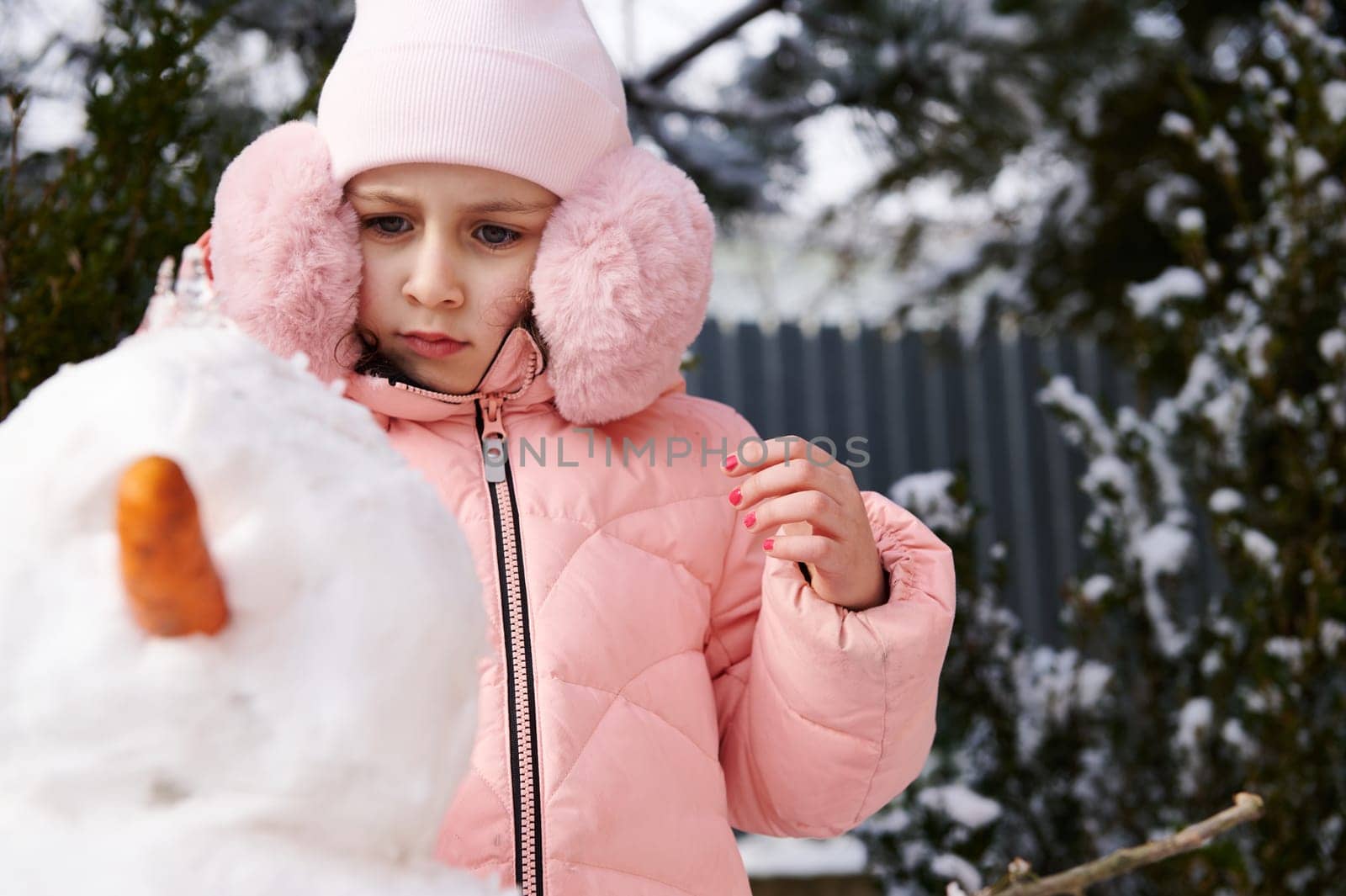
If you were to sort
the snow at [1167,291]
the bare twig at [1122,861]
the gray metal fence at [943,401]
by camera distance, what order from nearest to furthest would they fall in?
1. the bare twig at [1122,861]
2. the snow at [1167,291]
3. the gray metal fence at [943,401]

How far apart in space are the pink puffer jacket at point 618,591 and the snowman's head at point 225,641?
1.65ft

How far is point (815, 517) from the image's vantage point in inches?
41.6

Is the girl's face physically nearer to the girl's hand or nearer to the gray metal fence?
the girl's hand

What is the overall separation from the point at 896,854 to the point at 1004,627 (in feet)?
1.80

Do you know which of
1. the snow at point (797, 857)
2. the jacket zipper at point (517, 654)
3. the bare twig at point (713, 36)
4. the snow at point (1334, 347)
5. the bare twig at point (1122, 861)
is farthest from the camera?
the snow at point (797, 857)

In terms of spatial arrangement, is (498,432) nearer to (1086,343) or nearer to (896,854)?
(896,854)

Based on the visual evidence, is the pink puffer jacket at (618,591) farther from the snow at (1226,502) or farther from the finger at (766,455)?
the snow at (1226,502)

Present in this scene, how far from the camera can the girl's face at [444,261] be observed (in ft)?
3.69

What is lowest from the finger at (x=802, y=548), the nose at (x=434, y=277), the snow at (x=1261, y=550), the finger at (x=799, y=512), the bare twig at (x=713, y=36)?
the finger at (x=802, y=548)

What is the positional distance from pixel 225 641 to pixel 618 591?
663mm

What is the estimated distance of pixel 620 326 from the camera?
1.17 meters

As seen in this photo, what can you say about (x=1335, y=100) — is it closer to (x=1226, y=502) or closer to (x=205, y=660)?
(x=1226, y=502)

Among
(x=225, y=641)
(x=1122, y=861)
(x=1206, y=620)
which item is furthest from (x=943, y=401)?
(x=225, y=641)

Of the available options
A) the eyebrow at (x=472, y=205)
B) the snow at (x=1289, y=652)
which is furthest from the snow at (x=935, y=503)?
the eyebrow at (x=472, y=205)
